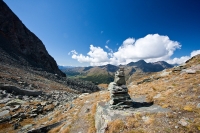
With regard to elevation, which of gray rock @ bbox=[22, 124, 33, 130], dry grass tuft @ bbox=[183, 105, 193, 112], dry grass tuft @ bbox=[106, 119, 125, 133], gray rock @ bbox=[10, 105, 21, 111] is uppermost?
dry grass tuft @ bbox=[183, 105, 193, 112]

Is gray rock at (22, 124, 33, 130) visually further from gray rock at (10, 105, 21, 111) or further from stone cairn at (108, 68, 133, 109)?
Answer: stone cairn at (108, 68, 133, 109)

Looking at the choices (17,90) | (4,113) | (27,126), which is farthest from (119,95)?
(17,90)

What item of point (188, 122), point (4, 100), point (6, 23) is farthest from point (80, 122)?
point (6, 23)

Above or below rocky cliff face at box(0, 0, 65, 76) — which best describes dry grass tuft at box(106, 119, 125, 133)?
below

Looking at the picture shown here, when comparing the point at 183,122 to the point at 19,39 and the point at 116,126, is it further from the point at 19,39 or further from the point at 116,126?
the point at 19,39

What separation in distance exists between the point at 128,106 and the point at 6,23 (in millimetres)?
98187

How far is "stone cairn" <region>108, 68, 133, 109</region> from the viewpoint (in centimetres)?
1590

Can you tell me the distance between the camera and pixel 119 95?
54.8ft

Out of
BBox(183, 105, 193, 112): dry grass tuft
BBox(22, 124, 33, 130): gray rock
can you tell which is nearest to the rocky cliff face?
BBox(22, 124, 33, 130): gray rock

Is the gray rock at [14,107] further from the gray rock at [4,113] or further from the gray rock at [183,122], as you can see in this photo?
the gray rock at [183,122]

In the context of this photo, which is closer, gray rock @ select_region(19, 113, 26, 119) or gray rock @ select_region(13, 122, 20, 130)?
gray rock @ select_region(13, 122, 20, 130)

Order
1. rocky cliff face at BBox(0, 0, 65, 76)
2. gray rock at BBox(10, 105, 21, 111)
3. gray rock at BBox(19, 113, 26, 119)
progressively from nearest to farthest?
gray rock at BBox(19, 113, 26, 119), gray rock at BBox(10, 105, 21, 111), rocky cliff face at BBox(0, 0, 65, 76)

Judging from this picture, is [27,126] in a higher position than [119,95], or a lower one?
lower

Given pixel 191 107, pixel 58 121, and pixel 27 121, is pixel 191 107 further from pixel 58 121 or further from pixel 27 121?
pixel 27 121
